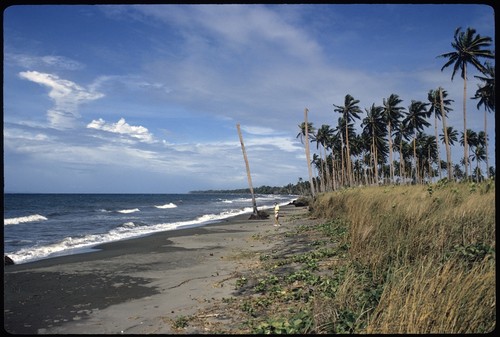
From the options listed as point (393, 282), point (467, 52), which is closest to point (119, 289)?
point (393, 282)

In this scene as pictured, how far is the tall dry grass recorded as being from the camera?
3574mm

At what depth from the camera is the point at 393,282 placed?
Answer: 4.25m

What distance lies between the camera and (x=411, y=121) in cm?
5200

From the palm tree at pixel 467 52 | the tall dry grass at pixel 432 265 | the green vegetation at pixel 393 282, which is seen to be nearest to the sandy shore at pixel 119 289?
the green vegetation at pixel 393 282

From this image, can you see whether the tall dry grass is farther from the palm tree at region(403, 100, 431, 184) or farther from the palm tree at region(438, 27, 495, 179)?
the palm tree at region(403, 100, 431, 184)

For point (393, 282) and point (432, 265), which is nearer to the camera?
point (393, 282)

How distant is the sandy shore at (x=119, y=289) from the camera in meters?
5.49

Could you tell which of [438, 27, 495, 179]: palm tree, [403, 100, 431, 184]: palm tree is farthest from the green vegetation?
[403, 100, 431, 184]: palm tree

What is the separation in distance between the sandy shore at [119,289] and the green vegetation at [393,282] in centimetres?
102

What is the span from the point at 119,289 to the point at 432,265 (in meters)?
6.52

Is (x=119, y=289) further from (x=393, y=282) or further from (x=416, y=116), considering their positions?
(x=416, y=116)

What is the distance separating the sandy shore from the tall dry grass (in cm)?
293

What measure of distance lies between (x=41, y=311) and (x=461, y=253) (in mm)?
7549

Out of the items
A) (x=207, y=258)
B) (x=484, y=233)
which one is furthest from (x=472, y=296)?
(x=207, y=258)
